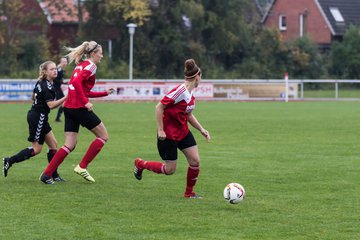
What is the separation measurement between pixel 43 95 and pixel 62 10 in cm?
4222

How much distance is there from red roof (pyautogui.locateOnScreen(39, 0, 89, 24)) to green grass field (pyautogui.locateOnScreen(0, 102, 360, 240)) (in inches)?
1278

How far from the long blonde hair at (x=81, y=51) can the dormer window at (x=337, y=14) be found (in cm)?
5166

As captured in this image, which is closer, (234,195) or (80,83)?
(234,195)

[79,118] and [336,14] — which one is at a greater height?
[336,14]

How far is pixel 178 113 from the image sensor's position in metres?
9.48

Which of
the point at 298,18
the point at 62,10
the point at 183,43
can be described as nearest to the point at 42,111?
the point at 183,43

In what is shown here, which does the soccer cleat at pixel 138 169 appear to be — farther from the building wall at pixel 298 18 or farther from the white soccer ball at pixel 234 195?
the building wall at pixel 298 18

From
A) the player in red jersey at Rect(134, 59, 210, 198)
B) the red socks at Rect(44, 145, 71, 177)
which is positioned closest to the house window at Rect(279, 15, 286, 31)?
the red socks at Rect(44, 145, 71, 177)

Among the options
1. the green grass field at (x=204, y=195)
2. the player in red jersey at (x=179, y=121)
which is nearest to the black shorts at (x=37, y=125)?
the green grass field at (x=204, y=195)

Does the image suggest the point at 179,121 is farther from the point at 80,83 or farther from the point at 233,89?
the point at 233,89

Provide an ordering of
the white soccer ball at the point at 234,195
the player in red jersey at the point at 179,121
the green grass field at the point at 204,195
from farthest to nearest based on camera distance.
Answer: the player in red jersey at the point at 179,121 → the white soccer ball at the point at 234,195 → the green grass field at the point at 204,195

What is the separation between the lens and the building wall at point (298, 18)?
60.3 meters

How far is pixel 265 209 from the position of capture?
29.2ft

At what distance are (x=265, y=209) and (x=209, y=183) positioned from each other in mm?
2225
